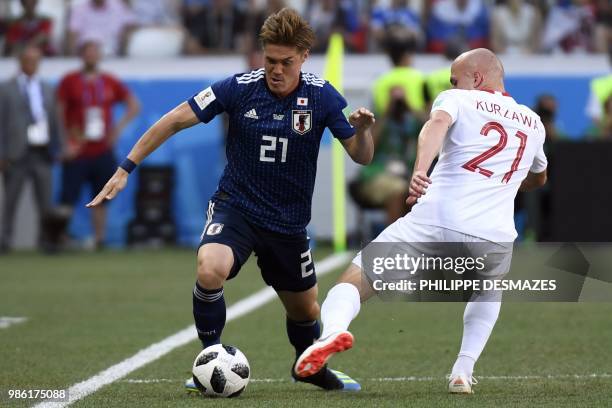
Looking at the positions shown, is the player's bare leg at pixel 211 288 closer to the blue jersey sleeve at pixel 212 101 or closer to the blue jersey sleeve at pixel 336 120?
the blue jersey sleeve at pixel 212 101

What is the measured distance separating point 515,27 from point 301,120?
42.0 ft

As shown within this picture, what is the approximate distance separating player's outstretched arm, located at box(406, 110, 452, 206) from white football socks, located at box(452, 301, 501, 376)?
2.65 feet

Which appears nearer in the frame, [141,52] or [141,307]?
[141,307]

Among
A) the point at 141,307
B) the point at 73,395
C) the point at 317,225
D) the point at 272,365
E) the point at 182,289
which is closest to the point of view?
Result: the point at 73,395

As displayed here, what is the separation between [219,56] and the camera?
18766 mm

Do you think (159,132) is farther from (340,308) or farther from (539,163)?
(539,163)

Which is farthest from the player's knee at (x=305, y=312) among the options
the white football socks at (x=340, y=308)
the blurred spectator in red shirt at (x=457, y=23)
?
the blurred spectator in red shirt at (x=457, y=23)

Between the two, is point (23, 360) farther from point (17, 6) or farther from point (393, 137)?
point (17, 6)

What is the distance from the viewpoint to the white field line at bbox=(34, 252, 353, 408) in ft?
22.6

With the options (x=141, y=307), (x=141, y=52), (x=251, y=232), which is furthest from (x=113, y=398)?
(x=141, y=52)

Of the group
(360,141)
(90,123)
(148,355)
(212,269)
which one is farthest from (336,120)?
(90,123)

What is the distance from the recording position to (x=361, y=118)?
6.79m

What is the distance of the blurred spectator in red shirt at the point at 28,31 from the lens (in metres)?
19.0

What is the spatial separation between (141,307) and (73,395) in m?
4.76
